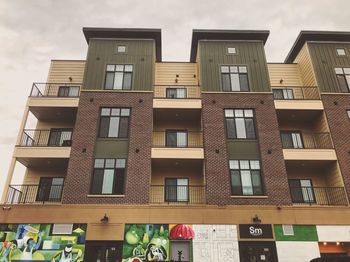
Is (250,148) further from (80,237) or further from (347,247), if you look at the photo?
(80,237)

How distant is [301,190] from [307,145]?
321cm

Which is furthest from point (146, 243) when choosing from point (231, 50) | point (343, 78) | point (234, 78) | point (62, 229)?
point (343, 78)

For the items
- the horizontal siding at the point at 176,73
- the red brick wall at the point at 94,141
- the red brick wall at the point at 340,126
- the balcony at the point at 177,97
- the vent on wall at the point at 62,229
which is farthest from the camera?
the horizontal siding at the point at 176,73

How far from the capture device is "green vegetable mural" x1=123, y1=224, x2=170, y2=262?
45.6 feet

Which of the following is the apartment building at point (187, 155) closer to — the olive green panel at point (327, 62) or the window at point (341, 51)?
the olive green panel at point (327, 62)

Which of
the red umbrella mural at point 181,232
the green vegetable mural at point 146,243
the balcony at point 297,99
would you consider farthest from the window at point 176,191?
the balcony at point 297,99

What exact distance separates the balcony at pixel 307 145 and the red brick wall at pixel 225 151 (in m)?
0.85

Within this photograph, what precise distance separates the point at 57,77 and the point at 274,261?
61.3 feet

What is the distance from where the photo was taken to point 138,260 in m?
13.9

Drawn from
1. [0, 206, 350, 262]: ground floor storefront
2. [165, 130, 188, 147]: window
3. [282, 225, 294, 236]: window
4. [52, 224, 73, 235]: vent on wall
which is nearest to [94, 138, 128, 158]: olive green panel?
[165, 130, 188, 147]: window

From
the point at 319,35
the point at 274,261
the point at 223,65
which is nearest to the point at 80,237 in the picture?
the point at 274,261

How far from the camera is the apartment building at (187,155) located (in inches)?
565

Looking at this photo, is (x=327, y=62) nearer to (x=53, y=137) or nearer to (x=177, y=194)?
(x=177, y=194)

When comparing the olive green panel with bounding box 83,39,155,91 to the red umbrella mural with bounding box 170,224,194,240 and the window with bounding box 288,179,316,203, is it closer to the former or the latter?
the red umbrella mural with bounding box 170,224,194,240
